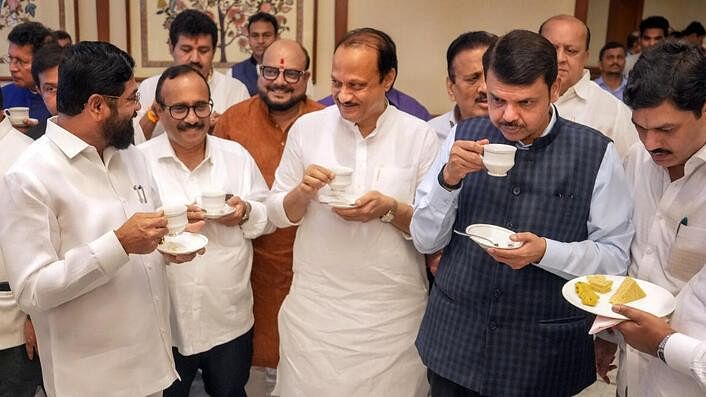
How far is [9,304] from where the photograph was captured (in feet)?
6.87

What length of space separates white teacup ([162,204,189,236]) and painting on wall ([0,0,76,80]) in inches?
149

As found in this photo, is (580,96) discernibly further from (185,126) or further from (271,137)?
(185,126)

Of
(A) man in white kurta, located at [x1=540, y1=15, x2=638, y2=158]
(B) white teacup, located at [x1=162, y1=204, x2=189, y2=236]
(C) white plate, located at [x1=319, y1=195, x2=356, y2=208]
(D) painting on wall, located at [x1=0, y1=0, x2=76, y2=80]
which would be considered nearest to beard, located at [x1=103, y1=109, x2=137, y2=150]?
(B) white teacup, located at [x1=162, y1=204, x2=189, y2=236]

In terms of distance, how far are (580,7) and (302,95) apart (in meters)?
2.74

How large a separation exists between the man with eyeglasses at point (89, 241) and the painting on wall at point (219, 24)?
121 inches

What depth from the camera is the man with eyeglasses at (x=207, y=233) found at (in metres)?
2.30

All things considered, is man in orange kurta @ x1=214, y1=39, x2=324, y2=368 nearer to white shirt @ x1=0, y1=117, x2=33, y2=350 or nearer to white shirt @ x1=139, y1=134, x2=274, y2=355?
white shirt @ x1=139, y1=134, x2=274, y2=355

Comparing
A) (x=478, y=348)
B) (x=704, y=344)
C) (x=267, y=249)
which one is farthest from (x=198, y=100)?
(x=704, y=344)

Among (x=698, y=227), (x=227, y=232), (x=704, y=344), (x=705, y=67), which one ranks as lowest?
(x=227, y=232)

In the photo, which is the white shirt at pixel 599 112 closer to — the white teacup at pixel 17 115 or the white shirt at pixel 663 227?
the white shirt at pixel 663 227

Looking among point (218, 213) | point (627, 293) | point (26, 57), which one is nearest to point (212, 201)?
point (218, 213)

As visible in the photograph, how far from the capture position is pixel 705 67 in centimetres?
148

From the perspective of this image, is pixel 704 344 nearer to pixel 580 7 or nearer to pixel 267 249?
pixel 267 249

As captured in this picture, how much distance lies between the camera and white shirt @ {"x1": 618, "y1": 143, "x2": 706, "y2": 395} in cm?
152
